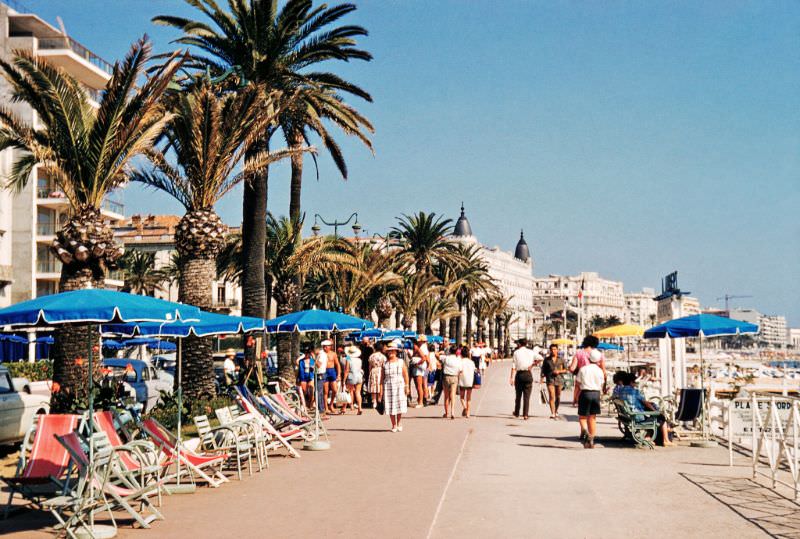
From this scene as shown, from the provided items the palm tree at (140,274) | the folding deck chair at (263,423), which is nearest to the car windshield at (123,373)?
the folding deck chair at (263,423)

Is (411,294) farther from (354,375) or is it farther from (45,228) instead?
(354,375)

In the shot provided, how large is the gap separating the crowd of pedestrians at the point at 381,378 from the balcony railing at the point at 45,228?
3206 cm

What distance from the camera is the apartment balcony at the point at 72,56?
162 feet

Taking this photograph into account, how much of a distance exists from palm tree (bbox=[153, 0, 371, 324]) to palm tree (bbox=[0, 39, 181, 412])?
599 cm

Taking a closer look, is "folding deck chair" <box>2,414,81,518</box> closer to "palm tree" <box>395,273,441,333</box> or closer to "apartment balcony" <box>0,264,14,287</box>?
"apartment balcony" <box>0,264,14,287</box>

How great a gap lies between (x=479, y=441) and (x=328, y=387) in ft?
25.0

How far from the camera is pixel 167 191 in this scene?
20188mm

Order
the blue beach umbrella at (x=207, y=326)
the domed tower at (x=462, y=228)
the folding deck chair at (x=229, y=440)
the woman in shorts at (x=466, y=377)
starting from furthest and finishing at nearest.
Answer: the domed tower at (x=462, y=228) < the woman in shorts at (x=466, y=377) < the blue beach umbrella at (x=207, y=326) < the folding deck chair at (x=229, y=440)

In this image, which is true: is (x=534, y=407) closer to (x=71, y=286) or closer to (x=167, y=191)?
(x=167, y=191)

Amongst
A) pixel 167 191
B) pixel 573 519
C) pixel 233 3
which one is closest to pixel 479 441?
pixel 573 519

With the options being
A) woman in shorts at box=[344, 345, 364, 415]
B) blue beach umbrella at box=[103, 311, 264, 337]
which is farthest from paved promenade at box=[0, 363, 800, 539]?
woman in shorts at box=[344, 345, 364, 415]

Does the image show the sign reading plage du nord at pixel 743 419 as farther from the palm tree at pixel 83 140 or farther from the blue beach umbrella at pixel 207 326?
the palm tree at pixel 83 140

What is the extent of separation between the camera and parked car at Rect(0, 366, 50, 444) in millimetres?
14180

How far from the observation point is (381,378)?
21.0 m
